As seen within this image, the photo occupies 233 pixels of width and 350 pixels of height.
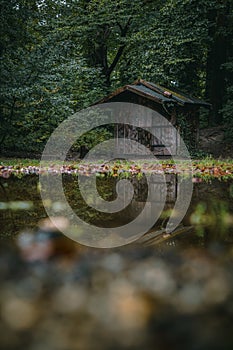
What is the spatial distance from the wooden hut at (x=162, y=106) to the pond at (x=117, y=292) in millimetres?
11677

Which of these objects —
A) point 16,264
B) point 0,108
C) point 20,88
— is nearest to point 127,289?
point 16,264

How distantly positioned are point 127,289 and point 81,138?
47.1 feet

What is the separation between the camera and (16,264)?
1.68 metres

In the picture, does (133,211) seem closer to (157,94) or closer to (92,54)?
(157,94)

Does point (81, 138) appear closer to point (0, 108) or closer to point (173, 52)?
point (0, 108)

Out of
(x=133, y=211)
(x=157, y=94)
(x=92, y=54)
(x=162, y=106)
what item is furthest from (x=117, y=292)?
(x=92, y=54)

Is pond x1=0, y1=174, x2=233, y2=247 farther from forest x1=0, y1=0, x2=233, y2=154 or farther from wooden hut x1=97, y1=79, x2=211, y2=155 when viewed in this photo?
wooden hut x1=97, y1=79, x2=211, y2=155

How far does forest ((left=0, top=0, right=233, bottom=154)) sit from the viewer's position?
11.9 meters

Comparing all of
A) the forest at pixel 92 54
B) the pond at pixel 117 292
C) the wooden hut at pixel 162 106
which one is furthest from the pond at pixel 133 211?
the wooden hut at pixel 162 106

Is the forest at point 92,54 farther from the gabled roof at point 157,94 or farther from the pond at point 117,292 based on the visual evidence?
the pond at point 117,292

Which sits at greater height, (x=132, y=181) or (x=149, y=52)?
(x=149, y=52)

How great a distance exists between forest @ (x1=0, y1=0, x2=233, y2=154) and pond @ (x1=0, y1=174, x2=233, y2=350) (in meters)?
9.46

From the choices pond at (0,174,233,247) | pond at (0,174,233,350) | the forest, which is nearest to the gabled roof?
the forest

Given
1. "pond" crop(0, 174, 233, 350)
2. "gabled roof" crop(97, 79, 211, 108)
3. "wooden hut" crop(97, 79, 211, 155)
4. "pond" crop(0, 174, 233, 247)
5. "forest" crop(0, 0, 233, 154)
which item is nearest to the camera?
"pond" crop(0, 174, 233, 350)
